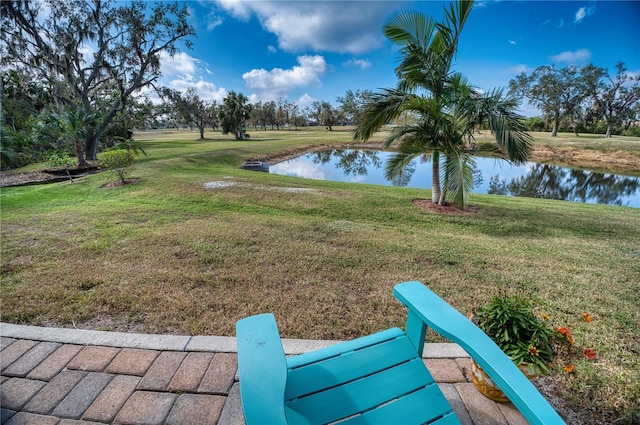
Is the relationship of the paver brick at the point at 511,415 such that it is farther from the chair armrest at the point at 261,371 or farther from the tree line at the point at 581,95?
the tree line at the point at 581,95

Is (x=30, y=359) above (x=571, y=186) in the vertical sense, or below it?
above

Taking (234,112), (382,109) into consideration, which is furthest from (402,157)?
(234,112)

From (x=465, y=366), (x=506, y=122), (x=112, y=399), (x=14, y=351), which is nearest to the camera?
(x=112, y=399)

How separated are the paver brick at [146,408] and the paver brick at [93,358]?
1.36 ft

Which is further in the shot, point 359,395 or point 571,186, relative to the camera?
point 571,186

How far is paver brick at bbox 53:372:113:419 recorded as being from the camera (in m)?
1.53

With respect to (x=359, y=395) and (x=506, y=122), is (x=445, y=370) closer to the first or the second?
(x=359, y=395)

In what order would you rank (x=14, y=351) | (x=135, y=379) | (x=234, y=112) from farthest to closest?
(x=234, y=112)
(x=14, y=351)
(x=135, y=379)

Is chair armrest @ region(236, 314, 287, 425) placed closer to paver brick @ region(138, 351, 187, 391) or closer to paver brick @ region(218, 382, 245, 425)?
paver brick @ region(218, 382, 245, 425)

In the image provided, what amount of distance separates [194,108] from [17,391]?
23.0m

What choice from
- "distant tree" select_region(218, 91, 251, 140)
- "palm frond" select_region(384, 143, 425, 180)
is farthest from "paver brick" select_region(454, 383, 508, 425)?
"distant tree" select_region(218, 91, 251, 140)

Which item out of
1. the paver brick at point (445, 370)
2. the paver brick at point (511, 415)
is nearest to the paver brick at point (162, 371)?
the paver brick at point (445, 370)

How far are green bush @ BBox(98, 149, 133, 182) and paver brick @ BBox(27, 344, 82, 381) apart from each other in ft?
22.7

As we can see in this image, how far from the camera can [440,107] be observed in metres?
5.25
